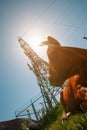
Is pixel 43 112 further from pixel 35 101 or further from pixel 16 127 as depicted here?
pixel 35 101

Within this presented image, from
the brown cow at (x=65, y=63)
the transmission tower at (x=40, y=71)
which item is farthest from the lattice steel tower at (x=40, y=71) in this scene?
the brown cow at (x=65, y=63)

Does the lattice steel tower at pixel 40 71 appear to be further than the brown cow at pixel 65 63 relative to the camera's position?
Yes

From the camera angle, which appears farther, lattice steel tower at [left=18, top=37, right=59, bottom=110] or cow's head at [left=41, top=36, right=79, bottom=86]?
lattice steel tower at [left=18, top=37, right=59, bottom=110]

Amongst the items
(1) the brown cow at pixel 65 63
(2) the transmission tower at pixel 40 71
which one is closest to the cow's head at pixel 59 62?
(1) the brown cow at pixel 65 63

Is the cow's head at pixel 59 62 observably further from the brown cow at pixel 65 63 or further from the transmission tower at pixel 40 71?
the transmission tower at pixel 40 71

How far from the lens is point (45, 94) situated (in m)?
27.0

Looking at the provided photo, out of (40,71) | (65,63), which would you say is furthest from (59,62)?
(40,71)

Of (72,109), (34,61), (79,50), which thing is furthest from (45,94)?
(79,50)

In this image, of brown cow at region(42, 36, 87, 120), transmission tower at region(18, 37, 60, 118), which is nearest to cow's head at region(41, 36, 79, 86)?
brown cow at region(42, 36, 87, 120)

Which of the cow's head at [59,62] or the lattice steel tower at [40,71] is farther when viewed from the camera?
the lattice steel tower at [40,71]

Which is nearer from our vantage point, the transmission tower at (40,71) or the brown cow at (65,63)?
the brown cow at (65,63)

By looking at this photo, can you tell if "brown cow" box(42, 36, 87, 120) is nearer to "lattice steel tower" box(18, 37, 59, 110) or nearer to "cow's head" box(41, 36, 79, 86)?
"cow's head" box(41, 36, 79, 86)

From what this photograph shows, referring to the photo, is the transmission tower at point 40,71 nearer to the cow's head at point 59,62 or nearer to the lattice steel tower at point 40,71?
the lattice steel tower at point 40,71

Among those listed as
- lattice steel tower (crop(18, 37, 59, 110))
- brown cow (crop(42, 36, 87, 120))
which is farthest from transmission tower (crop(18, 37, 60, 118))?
brown cow (crop(42, 36, 87, 120))
